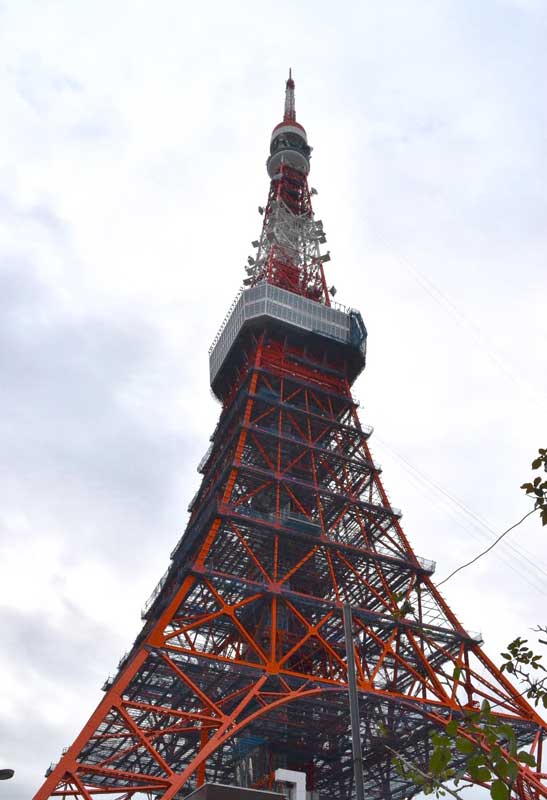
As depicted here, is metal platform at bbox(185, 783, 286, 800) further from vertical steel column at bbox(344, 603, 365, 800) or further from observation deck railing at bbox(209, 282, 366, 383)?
observation deck railing at bbox(209, 282, 366, 383)

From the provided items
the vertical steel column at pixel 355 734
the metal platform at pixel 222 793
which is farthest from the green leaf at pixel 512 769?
the metal platform at pixel 222 793

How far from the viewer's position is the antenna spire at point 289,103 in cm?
6904

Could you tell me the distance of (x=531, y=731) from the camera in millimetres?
31359

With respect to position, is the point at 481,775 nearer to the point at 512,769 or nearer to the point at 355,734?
the point at 512,769

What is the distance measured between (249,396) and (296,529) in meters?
10.2

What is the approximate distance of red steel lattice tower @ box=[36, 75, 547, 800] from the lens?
27.8 m

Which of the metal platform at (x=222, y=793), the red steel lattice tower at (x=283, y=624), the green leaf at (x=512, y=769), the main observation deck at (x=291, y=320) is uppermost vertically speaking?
the main observation deck at (x=291, y=320)

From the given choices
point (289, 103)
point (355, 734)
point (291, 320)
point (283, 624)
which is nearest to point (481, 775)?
point (355, 734)

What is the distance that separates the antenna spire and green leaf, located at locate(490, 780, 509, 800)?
6861 centimetres

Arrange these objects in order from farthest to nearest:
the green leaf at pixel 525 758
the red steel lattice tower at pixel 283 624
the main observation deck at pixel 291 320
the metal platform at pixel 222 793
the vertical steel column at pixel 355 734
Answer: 1. the main observation deck at pixel 291 320
2. the red steel lattice tower at pixel 283 624
3. the metal platform at pixel 222 793
4. the vertical steel column at pixel 355 734
5. the green leaf at pixel 525 758

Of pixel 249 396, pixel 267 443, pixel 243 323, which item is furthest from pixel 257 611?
pixel 243 323

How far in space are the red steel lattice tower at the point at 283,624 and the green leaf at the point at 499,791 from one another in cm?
1837

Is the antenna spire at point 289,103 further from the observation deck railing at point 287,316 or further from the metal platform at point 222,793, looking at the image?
the metal platform at point 222,793

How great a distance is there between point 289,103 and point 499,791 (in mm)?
72137
